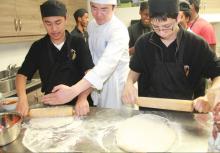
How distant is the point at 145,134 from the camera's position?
3.25 feet

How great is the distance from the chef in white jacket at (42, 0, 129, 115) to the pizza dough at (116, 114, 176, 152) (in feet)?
0.91

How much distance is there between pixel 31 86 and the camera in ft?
7.47

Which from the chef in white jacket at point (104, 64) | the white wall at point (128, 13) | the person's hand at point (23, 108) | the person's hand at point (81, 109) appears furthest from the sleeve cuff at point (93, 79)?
the white wall at point (128, 13)

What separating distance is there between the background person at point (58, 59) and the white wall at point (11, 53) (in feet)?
3.88

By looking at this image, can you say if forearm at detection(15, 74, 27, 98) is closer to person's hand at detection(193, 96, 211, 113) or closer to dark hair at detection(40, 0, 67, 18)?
dark hair at detection(40, 0, 67, 18)

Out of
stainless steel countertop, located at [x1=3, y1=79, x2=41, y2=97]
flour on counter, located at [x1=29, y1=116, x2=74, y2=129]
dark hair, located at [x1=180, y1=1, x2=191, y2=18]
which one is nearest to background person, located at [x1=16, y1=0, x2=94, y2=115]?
flour on counter, located at [x1=29, y1=116, x2=74, y2=129]

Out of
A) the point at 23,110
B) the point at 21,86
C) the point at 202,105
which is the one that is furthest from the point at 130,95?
the point at 21,86

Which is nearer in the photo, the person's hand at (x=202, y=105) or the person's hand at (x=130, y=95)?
the person's hand at (x=202, y=105)

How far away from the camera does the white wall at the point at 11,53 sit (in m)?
2.48

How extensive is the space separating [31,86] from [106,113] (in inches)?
49.6

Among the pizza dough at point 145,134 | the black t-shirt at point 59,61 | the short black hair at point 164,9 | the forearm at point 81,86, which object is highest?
the short black hair at point 164,9

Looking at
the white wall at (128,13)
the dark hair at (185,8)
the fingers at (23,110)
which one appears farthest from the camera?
the white wall at (128,13)

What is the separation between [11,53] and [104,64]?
5.44 feet

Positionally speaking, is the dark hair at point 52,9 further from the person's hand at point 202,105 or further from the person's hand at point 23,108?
the person's hand at point 202,105
